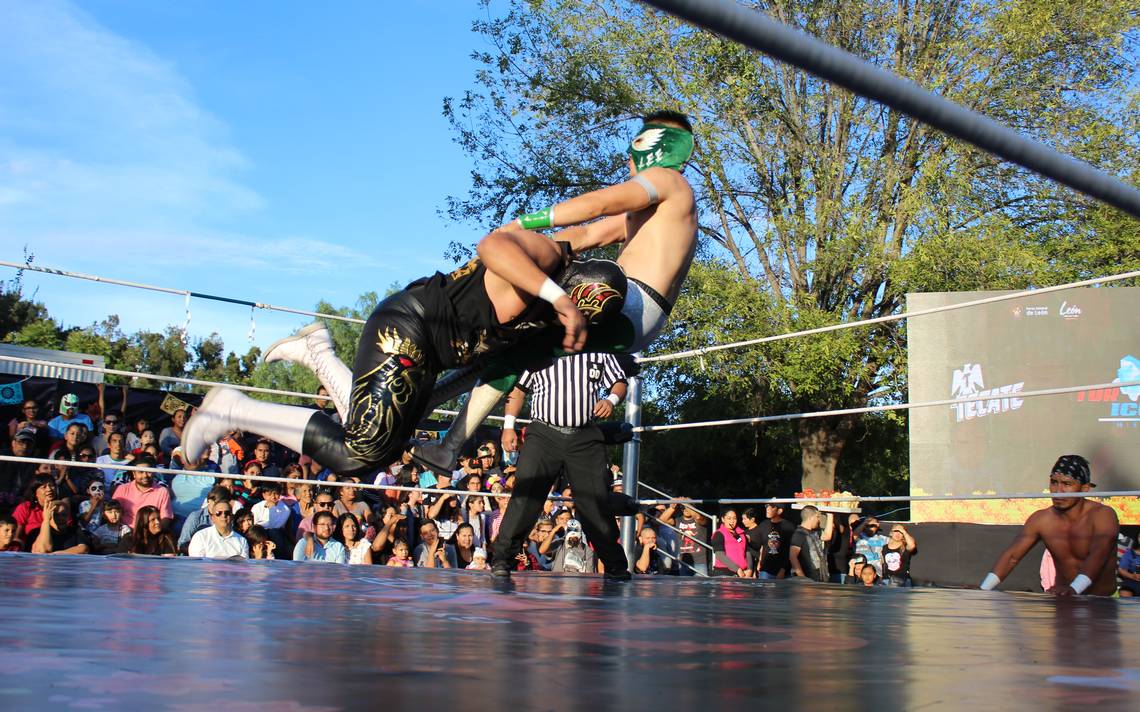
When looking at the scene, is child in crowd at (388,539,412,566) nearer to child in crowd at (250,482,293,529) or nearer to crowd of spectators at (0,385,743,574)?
crowd of spectators at (0,385,743,574)

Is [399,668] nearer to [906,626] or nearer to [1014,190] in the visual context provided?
[906,626]

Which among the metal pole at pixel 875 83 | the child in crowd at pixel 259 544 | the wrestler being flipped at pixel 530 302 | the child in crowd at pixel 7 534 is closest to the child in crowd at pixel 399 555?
the child in crowd at pixel 259 544

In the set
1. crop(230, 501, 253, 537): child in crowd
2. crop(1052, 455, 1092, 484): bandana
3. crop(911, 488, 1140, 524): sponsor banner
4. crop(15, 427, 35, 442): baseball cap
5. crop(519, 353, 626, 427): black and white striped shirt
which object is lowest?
crop(230, 501, 253, 537): child in crowd

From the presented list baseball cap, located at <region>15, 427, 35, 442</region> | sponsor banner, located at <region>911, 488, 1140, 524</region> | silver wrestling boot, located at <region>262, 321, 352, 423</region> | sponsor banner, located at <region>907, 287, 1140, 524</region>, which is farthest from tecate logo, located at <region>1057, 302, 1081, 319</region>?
baseball cap, located at <region>15, 427, 35, 442</region>

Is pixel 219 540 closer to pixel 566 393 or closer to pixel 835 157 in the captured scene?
pixel 566 393

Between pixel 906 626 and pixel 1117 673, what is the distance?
21.6 inches

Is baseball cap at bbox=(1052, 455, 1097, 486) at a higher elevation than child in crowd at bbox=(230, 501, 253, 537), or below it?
higher

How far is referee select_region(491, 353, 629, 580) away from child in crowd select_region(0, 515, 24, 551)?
232 cm

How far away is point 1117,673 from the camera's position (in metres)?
1.00

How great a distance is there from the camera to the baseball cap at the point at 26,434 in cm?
481

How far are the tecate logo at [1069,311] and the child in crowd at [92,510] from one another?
6.41 meters

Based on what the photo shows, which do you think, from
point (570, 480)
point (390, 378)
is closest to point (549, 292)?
point (390, 378)

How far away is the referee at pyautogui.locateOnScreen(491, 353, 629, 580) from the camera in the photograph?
3438mm

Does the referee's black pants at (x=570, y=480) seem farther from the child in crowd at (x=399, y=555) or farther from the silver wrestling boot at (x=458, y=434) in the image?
the child in crowd at (x=399, y=555)
